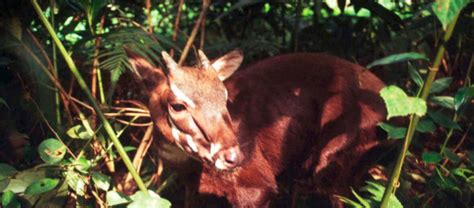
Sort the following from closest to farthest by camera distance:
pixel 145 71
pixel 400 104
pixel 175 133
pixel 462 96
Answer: pixel 400 104, pixel 462 96, pixel 175 133, pixel 145 71

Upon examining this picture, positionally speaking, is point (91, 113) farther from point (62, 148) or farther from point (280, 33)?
point (280, 33)

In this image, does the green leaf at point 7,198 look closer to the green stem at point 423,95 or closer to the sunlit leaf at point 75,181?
the sunlit leaf at point 75,181

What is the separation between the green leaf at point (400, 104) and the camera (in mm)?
2893

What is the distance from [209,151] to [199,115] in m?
0.28

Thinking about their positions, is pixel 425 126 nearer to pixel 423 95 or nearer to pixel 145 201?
pixel 423 95

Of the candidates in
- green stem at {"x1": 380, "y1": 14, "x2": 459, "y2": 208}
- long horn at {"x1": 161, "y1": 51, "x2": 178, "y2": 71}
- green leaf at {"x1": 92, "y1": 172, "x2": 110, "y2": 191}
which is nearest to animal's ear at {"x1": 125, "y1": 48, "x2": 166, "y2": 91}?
long horn at {"x1": 161, "y1": 51, "x2": 178, "y2": 71}

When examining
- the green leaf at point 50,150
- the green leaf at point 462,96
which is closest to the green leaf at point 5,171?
the green leaf at point 50,150

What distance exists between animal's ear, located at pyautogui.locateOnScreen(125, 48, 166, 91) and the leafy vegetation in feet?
0.29

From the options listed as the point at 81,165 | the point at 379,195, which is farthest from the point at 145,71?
the point at 379,195

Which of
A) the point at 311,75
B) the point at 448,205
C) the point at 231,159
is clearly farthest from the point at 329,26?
the point at 231,159

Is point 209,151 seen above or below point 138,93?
above

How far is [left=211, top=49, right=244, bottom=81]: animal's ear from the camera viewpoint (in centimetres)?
507

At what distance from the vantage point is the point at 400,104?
2.94 meters

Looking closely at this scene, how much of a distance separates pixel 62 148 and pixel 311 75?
2.37 meters
